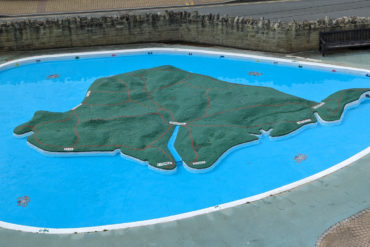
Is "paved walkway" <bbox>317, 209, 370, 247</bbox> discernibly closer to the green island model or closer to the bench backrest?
the green island model

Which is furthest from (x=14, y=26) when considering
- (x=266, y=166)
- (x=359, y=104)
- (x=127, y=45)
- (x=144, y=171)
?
(x=359, y=104)

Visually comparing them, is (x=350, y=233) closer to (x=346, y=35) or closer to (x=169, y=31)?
(x=346, y=35)

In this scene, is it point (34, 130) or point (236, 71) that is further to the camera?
point (236, 71)

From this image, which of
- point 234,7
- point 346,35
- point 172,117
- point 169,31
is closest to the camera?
point 172,117

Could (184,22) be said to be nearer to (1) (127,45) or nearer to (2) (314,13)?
(1) (127,45)

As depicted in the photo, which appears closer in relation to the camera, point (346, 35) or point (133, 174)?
point (133, 174)

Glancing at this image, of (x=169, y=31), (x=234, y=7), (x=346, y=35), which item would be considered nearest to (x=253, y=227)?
(x=346, y=35)
